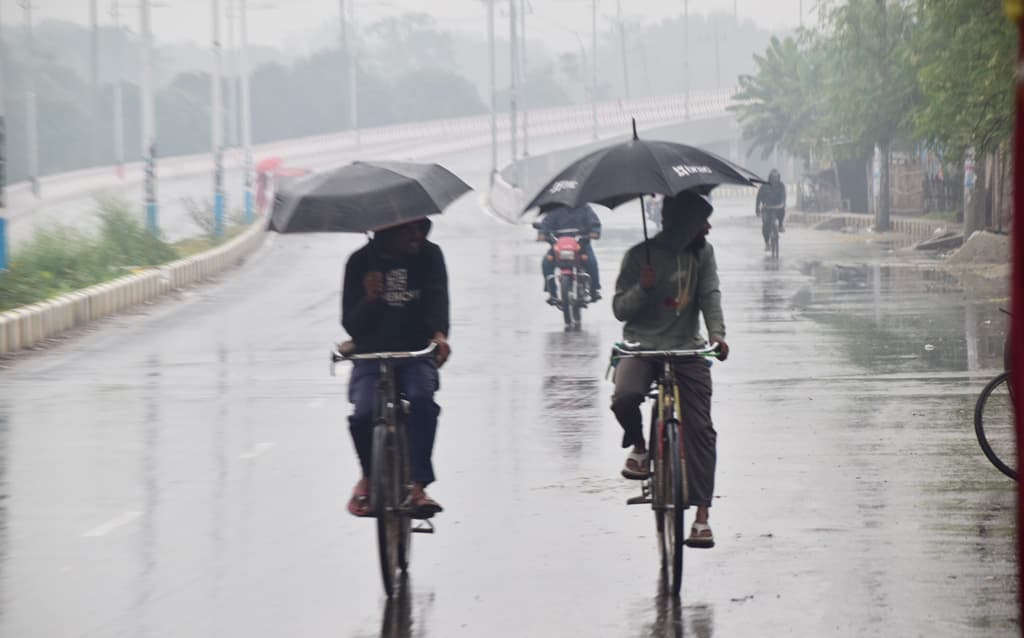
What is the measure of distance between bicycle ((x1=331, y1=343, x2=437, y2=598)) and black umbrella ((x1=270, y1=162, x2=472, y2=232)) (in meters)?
0.59

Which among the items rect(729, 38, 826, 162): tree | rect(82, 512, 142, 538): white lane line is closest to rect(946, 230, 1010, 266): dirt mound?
rect(82, 512, 142, 538): white lane line

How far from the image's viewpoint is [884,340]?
781 inches

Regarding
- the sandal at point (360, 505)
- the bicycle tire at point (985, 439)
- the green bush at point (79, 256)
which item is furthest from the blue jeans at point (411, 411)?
the green bush at point (79, 256)

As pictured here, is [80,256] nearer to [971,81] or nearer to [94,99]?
[971,81]

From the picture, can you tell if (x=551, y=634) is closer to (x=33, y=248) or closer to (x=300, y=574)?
(x=300, y=574)

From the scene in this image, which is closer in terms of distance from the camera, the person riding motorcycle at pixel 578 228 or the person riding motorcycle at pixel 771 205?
the person riding motorcycle at pixel 578 228

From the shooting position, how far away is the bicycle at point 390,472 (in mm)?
7953

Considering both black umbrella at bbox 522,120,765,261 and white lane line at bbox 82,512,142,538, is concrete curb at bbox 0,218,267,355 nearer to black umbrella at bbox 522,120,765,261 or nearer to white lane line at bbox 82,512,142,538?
white lane line at bbox 82,512,142,538

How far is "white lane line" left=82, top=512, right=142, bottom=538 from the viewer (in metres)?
9.74

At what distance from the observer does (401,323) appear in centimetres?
845

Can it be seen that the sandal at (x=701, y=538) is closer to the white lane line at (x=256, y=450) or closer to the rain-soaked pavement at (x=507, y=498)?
the rain-soaked pavement at (x=507, y=498)

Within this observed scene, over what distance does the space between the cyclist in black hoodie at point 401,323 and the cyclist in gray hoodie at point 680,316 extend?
0.85 metres

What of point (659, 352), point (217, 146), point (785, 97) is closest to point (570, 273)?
point (659, 352)

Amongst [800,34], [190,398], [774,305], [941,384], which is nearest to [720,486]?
[941,384]
